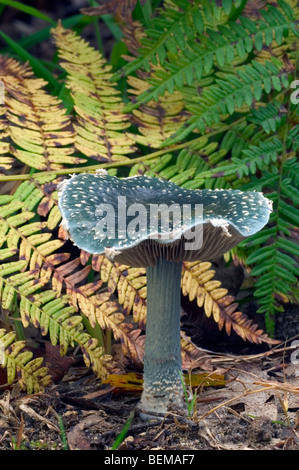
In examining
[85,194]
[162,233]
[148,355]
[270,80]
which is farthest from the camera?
[270,80]

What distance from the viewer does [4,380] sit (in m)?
2.67

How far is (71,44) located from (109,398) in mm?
2197

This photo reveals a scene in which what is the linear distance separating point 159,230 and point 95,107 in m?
1.44

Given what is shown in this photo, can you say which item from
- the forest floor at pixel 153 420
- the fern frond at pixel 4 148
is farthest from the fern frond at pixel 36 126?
the forest floor at pixel 153 420

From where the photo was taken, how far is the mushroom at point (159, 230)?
6.96ft

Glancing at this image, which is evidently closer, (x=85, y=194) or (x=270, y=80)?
(x=85, y=194)

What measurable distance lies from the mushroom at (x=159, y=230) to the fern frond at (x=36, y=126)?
57 centimetres

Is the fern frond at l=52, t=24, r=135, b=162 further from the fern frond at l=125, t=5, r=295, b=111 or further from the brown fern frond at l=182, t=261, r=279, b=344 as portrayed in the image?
the brown fern frond at l=182, t=261, r=279, b=344

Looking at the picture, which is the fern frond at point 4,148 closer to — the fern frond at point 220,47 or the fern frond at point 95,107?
the fern frond at point 95,107

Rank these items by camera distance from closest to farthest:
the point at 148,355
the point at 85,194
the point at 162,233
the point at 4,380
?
the point at 162,233 < the point at 85,194 < the point at 148,355 < the point at 4,380

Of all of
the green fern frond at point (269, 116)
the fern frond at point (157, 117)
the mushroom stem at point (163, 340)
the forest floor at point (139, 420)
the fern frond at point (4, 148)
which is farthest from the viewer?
the fern frond at point (157, 117)

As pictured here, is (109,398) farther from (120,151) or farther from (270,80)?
(270,80)
